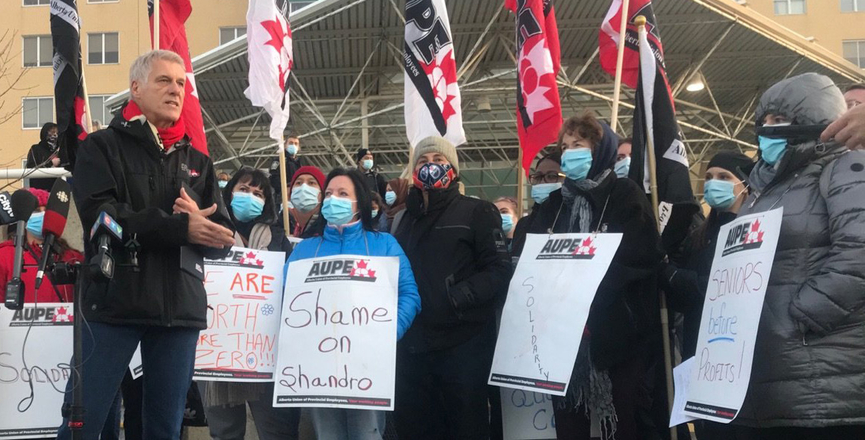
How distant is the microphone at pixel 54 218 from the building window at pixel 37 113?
34159 mm

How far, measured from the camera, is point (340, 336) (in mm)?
5281

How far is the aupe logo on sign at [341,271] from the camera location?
535 centimetres

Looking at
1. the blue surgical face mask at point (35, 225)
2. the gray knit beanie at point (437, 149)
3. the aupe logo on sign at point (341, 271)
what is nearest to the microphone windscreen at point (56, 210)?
the aupe logo on sign at point (341, 271)

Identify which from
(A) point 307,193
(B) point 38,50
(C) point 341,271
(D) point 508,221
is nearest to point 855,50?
(B) point 38,50

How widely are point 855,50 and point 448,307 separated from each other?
39.0m

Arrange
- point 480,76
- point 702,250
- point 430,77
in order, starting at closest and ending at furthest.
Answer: point 702,250 < point 430,77 < point 480,76

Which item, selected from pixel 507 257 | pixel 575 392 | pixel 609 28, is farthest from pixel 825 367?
pixel 609 28

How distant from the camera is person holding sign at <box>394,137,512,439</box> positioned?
5.39 meters

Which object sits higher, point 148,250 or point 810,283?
point 148,250

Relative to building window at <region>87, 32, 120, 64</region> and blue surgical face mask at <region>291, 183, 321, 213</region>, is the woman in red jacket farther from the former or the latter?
building window at <region>87, 32, 120, 64</region>

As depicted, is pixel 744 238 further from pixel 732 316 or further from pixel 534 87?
pixel 534 87

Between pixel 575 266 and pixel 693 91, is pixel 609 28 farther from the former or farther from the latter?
pixel 693 91

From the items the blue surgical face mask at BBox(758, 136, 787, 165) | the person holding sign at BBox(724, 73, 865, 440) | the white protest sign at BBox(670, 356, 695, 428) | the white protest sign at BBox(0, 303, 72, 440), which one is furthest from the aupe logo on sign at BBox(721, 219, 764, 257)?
the white protest sign at BBox(0, 303, 72, 440)

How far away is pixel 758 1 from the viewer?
3947 centimetres
